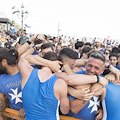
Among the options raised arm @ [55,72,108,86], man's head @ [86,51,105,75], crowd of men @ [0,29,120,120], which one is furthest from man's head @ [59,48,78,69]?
raised arm @ [55,72,108,86]

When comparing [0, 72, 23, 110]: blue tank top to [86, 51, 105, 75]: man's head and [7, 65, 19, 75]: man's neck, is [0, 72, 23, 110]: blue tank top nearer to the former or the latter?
[7, 65, 19, 75]: man's neck

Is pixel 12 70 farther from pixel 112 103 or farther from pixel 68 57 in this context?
pixel 112 103

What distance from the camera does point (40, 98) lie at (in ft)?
5.35

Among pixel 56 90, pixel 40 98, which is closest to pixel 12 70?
pixel 40 98

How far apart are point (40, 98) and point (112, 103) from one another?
0.97 meters

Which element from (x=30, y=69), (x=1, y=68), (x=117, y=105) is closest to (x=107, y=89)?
(x=117, y=105)

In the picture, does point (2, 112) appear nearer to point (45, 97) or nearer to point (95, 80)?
point (45, 97)

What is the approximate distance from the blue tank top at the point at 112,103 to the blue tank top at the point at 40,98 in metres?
0.71

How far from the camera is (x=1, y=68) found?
204cm

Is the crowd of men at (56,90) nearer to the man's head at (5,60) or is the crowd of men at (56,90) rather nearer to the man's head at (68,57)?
the man's head at (5,60)

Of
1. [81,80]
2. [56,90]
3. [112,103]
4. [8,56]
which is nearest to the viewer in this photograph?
[56,90]

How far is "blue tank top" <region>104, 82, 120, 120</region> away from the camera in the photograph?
180 cm

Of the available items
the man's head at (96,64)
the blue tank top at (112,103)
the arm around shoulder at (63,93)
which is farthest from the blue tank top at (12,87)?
the blue tank top at (112,103)

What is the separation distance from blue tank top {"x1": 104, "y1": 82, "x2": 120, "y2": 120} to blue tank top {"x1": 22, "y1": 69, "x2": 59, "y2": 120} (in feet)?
2.31
